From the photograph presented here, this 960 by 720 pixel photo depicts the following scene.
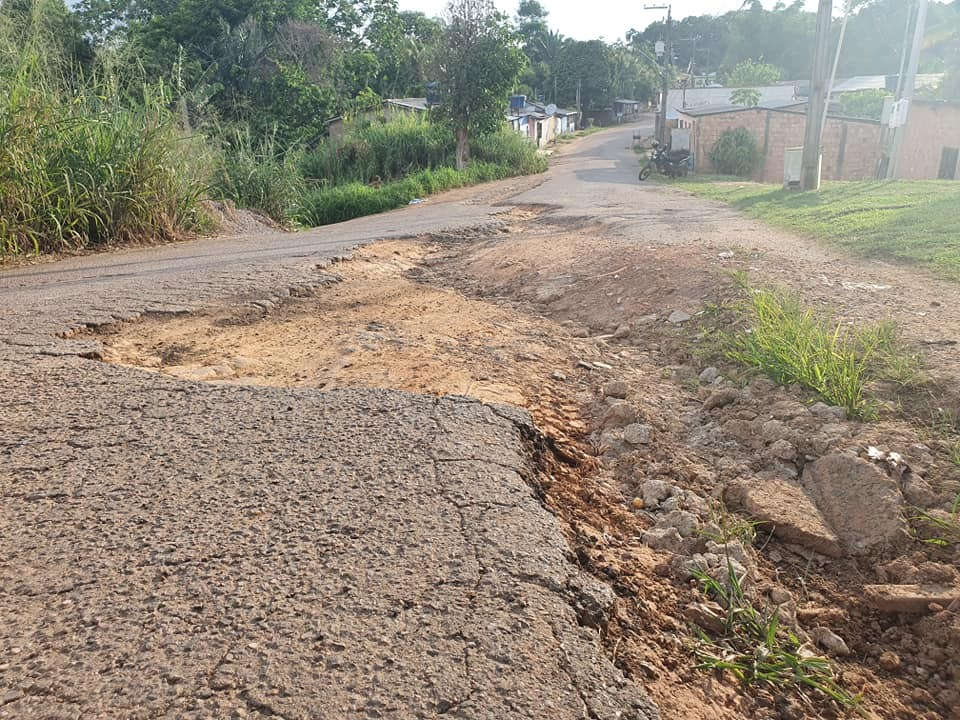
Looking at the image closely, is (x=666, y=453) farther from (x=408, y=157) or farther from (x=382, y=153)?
(x=408, y=157)

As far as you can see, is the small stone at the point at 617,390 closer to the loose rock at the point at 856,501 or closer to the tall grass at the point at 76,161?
the loose rock at the point at 856,501

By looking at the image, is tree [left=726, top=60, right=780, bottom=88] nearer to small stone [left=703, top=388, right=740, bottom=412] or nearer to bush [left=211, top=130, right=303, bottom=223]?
bush [left=211, top=130, right=303, bottom=223]

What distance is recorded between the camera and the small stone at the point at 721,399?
3584 millimetres

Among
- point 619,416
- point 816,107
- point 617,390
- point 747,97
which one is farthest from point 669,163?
point 619,416

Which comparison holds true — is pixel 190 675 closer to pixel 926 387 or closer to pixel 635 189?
pixel 926 387

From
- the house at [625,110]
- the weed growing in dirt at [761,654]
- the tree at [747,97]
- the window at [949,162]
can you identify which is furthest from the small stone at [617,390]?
the house at [625,110]

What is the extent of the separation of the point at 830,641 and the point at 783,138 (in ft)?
95.1

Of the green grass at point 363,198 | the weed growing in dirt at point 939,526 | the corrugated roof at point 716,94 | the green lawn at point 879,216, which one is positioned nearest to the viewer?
the weed growing in dirt at point 939,526

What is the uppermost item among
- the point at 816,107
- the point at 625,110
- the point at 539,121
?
the point at 625,110

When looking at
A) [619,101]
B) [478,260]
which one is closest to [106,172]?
[478,260]

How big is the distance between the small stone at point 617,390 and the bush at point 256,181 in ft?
31.4

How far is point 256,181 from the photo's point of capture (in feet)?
39.9

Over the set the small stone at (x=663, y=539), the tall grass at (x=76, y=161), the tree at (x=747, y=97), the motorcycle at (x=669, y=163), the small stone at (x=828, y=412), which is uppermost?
the tree at (x=747, y=97)

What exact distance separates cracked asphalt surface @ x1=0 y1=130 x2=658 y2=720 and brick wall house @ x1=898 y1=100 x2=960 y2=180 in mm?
26308
